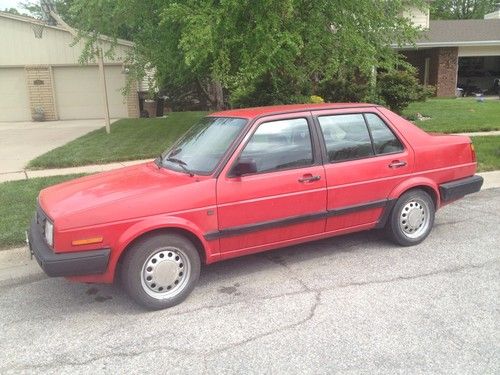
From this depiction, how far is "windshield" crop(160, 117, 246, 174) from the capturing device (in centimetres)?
439

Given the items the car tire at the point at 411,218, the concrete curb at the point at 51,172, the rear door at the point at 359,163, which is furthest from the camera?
the concrete curb at the point at 51,172

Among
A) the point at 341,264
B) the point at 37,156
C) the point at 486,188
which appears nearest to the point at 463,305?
the point at 341,264

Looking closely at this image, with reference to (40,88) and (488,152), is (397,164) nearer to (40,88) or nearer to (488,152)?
(488,152)

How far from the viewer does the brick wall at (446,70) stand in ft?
81.5

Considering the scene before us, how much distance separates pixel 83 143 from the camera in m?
12.5

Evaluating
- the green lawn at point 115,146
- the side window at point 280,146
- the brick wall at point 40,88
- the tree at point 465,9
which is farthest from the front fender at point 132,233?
the tree at point 465,9

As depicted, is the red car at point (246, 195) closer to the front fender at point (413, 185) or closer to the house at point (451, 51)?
the front fender at point (413, 185)

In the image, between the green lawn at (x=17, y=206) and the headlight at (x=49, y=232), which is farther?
the green lawn at (x=17, y=206)

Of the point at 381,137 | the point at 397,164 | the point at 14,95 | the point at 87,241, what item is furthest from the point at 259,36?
the point at 14,95

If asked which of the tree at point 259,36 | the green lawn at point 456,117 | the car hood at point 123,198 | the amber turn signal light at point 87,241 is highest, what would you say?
the tree at point 259,36

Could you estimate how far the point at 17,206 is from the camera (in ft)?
22.0

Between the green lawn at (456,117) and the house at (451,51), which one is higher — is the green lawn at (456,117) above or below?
below

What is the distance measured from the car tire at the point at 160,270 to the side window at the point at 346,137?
5.45ft

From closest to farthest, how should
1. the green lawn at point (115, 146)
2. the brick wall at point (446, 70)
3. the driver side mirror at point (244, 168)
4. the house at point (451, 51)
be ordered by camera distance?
the driver side mirror at point (244, 168) → the green lawn at point (115, 146) → the house at point (451, 51) → the brick wall at point (446, 70)
